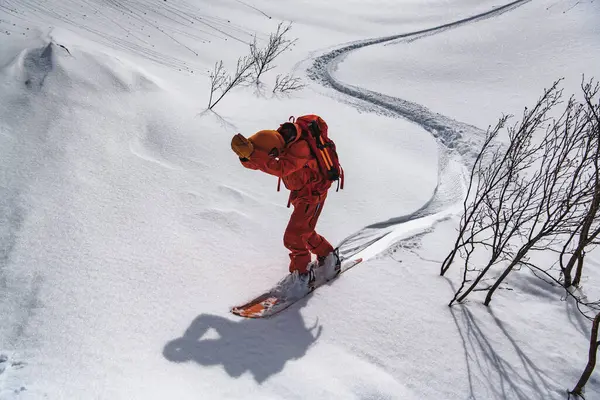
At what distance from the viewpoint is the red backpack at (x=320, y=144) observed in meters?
3.48

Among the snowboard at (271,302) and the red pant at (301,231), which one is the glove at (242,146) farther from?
the snowboard at (271,302)

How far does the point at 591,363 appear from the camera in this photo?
2828mm

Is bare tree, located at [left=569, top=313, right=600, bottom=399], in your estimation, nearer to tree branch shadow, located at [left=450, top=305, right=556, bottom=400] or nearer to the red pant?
tree branch shadow, located at [left=450, top=305, right=556, bottom=400]

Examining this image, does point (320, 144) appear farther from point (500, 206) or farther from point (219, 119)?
point (219, 119)

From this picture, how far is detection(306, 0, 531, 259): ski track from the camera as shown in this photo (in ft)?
15.9

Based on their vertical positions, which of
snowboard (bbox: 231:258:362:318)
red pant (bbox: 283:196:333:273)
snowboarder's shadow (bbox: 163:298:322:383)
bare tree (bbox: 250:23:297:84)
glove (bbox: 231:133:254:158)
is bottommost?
snowboarder's shadow (bbox: 163:298:322:383)

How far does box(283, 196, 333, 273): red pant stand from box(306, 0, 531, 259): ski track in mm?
813

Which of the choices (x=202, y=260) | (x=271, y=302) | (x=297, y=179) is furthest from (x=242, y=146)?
(x=271, y=302)

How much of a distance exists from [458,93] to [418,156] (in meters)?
4.06

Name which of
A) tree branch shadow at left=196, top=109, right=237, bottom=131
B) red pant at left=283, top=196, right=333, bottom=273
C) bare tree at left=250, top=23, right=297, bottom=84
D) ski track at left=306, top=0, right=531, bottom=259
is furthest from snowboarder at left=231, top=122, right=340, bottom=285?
bare tree at left=250, top=23, right=297, bottom=84

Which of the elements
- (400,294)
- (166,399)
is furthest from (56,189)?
(400,294)

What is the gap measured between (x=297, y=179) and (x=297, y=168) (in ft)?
0.64

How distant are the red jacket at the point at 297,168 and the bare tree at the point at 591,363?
84.6 inches

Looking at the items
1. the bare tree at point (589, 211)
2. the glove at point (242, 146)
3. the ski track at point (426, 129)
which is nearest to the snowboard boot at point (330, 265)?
the ski track at point (426, 129)
